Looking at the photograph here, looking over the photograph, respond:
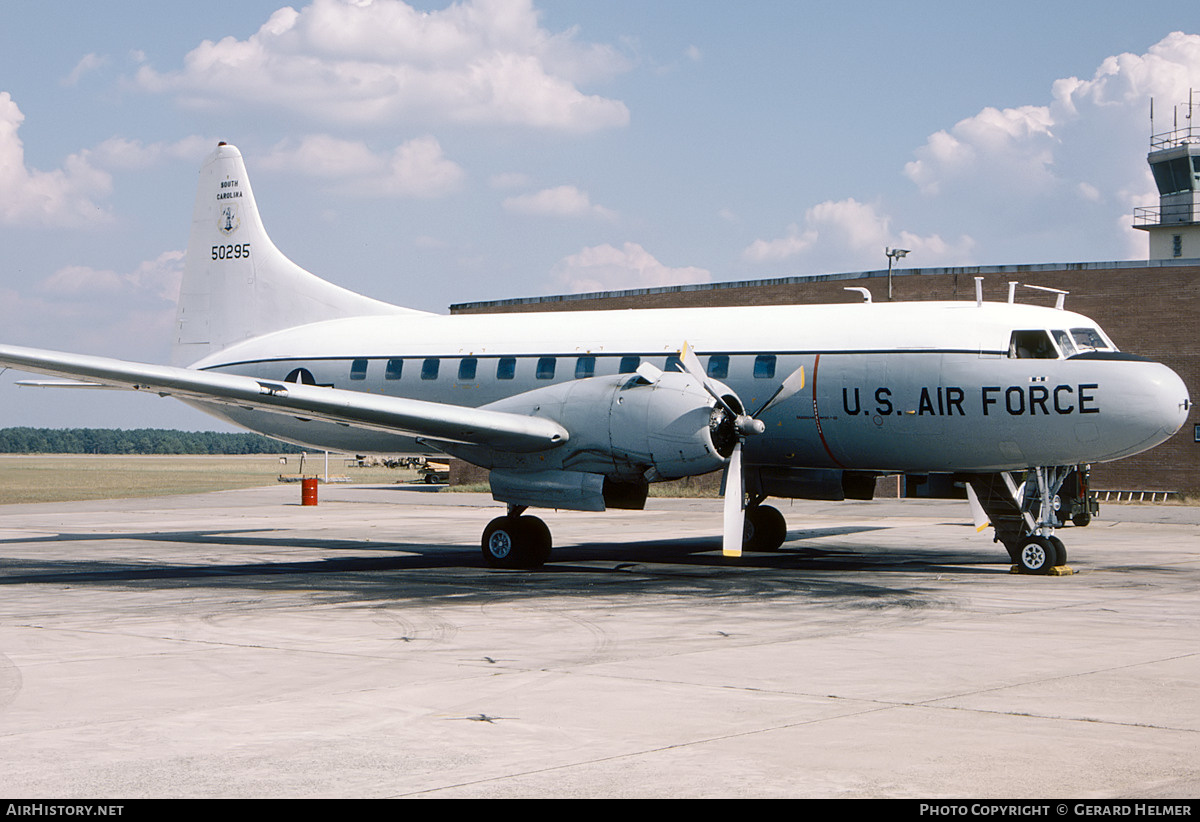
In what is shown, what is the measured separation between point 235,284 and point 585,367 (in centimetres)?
901

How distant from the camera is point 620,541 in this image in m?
26.0

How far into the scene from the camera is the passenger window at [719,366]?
19906 mm

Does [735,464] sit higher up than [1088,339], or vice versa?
[1088,339]

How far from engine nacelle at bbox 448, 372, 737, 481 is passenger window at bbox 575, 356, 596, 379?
187cm

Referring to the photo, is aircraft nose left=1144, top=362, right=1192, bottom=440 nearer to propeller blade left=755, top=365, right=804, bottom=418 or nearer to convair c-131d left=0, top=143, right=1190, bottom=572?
convair c-131d left=0, top=143, right=1190, bottom=572

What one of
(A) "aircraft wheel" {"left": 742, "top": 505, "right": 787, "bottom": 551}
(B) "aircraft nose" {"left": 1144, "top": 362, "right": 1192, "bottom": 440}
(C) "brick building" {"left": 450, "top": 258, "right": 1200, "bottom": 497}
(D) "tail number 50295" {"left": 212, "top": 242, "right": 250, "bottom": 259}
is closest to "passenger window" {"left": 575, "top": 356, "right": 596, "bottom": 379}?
(A) "aircraft wheel" {"left": 742, "top": 505, "right": 787, "bottom": 551}

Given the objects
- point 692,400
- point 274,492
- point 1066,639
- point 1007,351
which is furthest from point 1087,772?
point 274,492

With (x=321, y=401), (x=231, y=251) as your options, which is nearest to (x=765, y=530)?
(x=321, y=401)

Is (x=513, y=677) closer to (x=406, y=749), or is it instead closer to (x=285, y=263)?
(x=406, y=749)

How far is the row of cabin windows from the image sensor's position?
1977 cm

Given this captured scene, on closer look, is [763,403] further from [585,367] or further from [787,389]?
[585,367]

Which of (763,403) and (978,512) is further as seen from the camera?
(763,403)

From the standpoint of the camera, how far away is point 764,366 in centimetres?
1969

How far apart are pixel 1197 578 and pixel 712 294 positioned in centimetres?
3543
